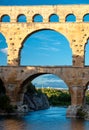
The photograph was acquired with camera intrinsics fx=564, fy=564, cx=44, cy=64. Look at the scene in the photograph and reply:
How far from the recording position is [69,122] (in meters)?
57.5

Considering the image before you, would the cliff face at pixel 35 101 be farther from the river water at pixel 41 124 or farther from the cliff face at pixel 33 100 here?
the river water at pixel 41 124

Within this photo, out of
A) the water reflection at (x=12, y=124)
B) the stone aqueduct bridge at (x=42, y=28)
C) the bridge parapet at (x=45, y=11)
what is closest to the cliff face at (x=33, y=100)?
the stone aqueduct bridge at (x=42, y=28)

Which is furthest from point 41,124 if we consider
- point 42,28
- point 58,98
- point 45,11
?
point 58,98

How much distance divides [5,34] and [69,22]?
26.3 ft

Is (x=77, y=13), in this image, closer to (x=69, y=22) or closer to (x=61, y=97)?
(x=69, y=22)

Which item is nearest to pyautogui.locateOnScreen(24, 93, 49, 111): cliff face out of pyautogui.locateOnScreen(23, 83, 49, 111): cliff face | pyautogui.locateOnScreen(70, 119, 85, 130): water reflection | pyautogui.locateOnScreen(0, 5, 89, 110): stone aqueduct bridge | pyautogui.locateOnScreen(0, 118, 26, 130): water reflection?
pyautogui.locateOnScreen(23, 83, 49, 111): cliff face

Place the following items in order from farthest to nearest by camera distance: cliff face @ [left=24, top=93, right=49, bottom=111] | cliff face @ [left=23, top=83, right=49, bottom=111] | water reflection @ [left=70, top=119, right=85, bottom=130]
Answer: cliff face @ [left=23, top=83, right=49, bottom=111] < cliff face @ [left=24, top=93, right=49, bottom=111] < water reflection @ [left=70, top=119, right=85, bottom=130]

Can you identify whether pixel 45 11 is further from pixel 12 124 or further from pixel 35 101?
pixel 35 101

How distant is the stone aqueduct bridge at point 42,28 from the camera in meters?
65.1

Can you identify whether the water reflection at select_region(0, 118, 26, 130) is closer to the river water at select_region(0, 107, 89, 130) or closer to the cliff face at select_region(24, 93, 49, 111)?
the river water at select_region(0, 107, 89, 130)

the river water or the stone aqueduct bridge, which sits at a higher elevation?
the stone aqueduct bridge

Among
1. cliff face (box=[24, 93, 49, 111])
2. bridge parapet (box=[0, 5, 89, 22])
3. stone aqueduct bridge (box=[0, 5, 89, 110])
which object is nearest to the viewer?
stone aqueduct bridge (box=[0, 5, 89, 110])

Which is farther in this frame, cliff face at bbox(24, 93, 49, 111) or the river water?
cliff face at bbox(24, 93, 49, 111)

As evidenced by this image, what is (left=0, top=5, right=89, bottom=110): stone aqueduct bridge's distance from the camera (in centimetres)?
6506
